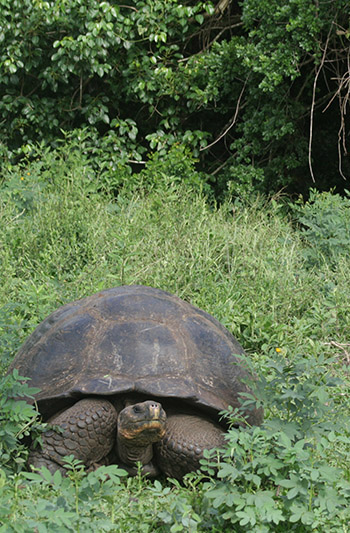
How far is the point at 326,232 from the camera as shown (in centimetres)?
553

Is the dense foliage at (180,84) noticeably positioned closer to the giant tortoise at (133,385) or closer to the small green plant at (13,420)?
the giant tortoise at (133,385)

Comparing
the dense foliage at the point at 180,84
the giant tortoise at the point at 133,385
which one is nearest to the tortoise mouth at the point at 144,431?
the giant tortoise at the point at 133,385

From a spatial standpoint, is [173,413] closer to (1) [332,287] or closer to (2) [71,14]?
(1) [332,287]

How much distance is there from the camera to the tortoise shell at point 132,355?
9.32ft

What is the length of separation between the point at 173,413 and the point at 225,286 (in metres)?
1.87

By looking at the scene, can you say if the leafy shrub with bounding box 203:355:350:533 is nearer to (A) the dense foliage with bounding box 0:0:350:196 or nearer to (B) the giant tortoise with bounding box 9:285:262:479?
(B) the giant tortoise with bounding box 9:285:262:479

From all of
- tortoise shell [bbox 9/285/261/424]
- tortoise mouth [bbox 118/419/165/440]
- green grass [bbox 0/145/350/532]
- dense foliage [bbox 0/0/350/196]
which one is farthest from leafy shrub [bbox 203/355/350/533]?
dense foliage [bbox 0/0/350/196]

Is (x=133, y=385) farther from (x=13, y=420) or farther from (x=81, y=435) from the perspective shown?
(x=13, y=420)

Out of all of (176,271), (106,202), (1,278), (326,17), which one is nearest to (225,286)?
(176,271)

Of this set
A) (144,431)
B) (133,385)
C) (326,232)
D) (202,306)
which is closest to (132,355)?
(133,385)

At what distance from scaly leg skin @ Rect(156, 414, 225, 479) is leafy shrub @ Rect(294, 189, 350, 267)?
2.54 m

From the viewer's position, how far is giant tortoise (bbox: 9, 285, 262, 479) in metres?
2.80

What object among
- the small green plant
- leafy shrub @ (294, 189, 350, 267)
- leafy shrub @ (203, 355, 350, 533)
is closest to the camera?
leafy shrub @ (203, 355, 350, 533)

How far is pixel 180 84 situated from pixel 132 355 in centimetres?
472
